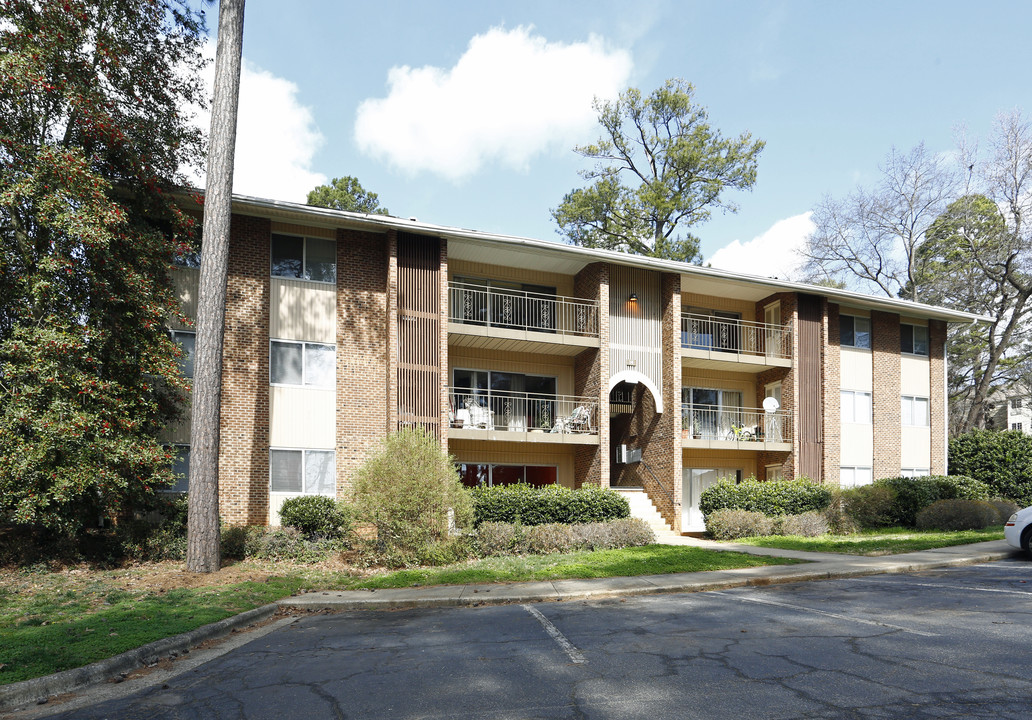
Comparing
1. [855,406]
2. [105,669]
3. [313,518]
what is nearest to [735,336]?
[855,406]

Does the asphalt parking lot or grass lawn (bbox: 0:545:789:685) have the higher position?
the asphalt parking lot

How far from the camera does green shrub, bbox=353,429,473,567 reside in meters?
13.9

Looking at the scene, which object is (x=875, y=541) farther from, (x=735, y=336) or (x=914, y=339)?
(x=914, y=339)

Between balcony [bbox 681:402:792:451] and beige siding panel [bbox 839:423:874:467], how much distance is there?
2535 mm

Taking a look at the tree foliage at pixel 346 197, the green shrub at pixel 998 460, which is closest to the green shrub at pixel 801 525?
the green shrub at pixel 998 460

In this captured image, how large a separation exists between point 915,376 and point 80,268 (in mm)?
26529

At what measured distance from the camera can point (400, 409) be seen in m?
18.0

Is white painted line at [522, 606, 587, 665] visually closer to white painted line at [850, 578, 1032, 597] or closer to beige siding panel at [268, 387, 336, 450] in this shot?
white painted line at [850, 578, 1032, 597]

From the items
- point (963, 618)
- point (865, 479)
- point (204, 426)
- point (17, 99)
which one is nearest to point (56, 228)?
point (17, 99)

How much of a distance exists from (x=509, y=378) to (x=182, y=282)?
9.62 meters

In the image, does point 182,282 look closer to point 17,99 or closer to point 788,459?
point 17,99

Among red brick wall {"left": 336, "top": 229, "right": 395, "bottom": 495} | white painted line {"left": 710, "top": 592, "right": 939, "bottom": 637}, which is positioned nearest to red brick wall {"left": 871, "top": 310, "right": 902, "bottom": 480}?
white painted line {"left": 710, "top": 592, "right": 939, "bottom": 637}

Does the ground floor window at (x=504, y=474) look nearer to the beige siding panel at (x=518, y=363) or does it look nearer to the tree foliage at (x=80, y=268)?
the beige siding panel at (x=518, y=363)

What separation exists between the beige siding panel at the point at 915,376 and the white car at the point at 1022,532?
494 inches
